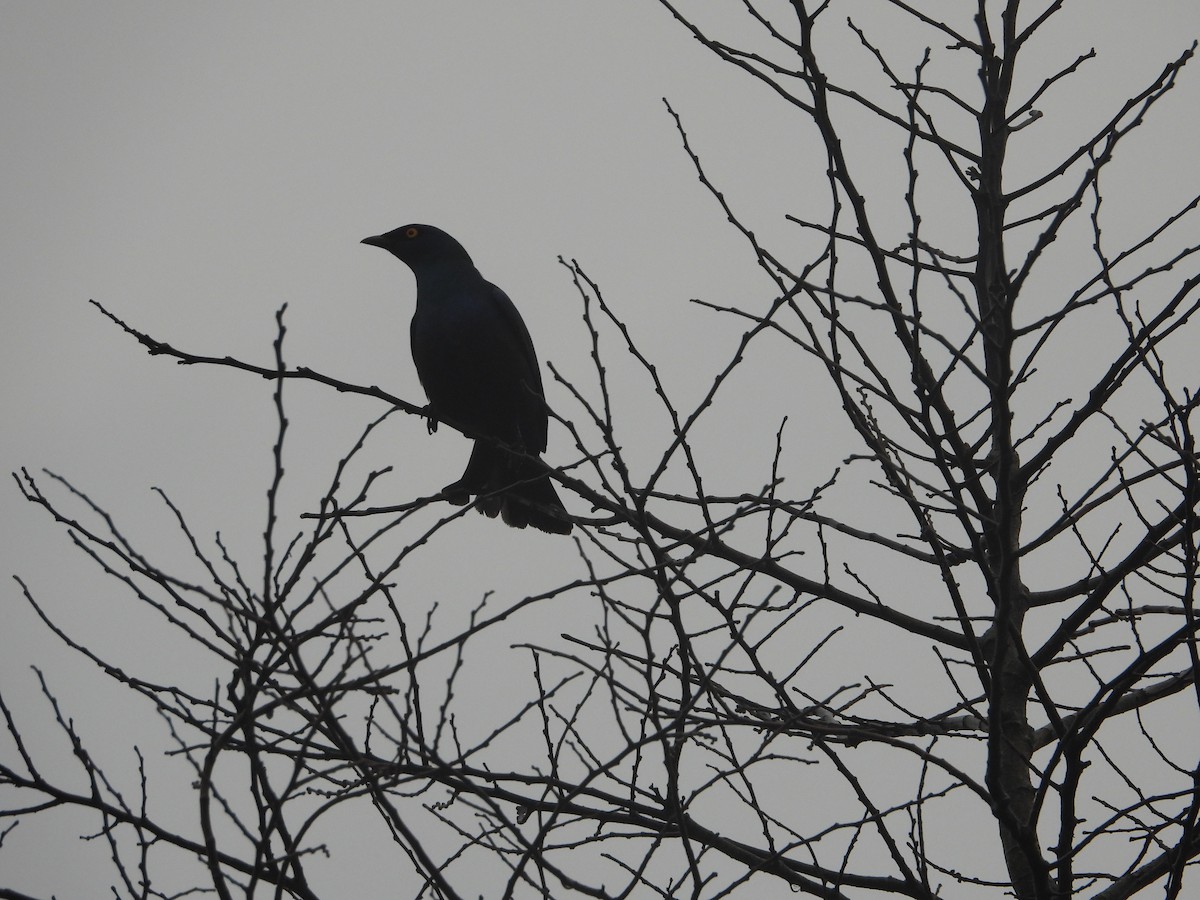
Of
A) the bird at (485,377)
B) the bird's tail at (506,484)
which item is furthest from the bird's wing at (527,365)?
the bird's tail at (506,484)

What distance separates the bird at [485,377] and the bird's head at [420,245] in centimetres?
15

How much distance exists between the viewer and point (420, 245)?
5.93 meters

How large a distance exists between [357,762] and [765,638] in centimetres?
112

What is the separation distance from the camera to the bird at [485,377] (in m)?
5.14

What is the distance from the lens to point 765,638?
2.82 m

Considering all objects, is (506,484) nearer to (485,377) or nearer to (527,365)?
(485,377)

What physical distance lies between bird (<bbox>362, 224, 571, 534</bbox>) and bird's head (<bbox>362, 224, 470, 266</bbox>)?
0.49 ft

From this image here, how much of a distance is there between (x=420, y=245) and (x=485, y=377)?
1.03 metres

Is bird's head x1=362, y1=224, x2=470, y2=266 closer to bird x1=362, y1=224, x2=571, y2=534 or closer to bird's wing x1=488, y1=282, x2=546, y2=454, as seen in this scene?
bird x1=362, y1=224, x2=571, y2=534

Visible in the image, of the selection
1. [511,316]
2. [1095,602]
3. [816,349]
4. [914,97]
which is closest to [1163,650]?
[1095,602]

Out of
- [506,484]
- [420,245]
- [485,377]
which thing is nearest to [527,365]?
[485,377]

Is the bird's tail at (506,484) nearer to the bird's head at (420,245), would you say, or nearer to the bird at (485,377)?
the bird at (485,377)

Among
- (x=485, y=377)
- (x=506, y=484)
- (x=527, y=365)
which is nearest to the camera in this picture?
(x=506, y=484)

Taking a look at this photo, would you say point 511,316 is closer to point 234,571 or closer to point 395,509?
point 395,509
